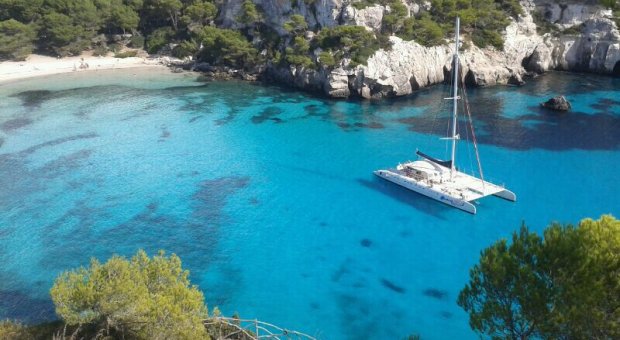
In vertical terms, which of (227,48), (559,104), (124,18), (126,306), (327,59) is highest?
(124,18)

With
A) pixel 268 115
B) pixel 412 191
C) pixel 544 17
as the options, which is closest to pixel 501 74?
pixel 544 17

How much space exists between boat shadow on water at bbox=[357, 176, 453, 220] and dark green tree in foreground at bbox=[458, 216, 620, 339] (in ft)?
61.3

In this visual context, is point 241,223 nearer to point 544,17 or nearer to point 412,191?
point 412,191

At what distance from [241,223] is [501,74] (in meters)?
Result: 51.7

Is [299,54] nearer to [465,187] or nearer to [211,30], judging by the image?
[211,30]

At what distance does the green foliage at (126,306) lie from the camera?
18.7 m

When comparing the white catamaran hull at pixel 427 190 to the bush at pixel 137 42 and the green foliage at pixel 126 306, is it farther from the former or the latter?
the bush at pixel 137 42

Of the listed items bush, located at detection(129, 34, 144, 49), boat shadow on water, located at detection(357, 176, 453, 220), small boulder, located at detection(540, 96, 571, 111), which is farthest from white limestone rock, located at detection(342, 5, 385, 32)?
bush, located at detection(129, 34, 144, 49)

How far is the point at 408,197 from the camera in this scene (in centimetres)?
4081

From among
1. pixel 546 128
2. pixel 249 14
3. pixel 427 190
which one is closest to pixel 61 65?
pixel 249 14

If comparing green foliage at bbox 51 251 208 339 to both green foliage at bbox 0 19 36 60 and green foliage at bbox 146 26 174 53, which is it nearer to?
green foliage at bbox 0 19 36 60

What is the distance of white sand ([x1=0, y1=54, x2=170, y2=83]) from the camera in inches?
3199

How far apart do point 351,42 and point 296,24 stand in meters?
11.2

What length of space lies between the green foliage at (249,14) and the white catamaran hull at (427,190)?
153 feet
